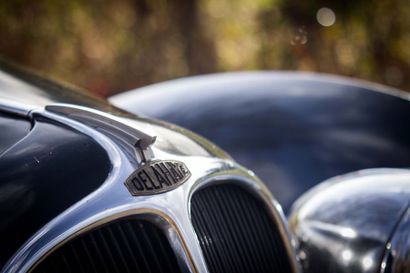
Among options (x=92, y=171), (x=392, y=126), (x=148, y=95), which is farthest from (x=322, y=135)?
(x=92, y=171)

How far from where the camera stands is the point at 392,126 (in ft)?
9.55

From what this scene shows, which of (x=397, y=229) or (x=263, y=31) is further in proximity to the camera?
(x=263, y=31)

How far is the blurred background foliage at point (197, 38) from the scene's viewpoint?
390 inches

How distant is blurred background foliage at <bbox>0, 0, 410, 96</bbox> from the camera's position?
990 centimetres

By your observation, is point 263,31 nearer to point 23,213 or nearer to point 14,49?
point 14,49

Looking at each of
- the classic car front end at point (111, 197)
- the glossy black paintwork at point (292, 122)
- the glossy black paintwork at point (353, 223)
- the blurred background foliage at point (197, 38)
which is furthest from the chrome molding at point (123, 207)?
the blurred background foliage at point (197, 38)

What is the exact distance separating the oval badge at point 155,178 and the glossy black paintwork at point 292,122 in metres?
1.18

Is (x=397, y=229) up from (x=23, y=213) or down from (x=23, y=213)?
down

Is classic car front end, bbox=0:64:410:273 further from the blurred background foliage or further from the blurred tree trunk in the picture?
the blurred tree trunk

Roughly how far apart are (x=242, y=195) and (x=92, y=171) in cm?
52

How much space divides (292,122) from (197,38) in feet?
31.4

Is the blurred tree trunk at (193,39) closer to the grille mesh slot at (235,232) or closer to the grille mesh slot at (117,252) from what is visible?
the grille mesh slot at (235,232)

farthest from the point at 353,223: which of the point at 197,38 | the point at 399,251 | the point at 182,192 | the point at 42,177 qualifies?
the point at 197,38

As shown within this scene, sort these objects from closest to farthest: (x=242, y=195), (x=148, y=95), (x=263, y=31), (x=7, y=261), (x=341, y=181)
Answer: (x=7, y=261), (x=242, y=195), (x=341, y=181), (x=148, y=95), (x=263, y=31)
